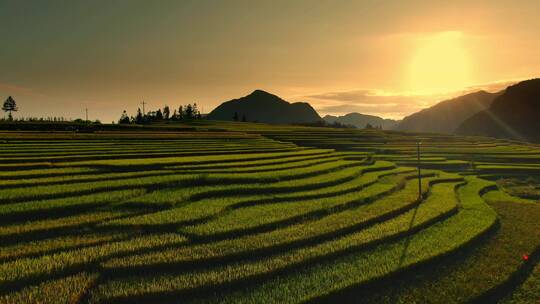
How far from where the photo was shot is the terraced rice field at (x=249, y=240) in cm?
1070

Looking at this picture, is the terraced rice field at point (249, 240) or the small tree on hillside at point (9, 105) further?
the small tree on hillside at point (9, 105)

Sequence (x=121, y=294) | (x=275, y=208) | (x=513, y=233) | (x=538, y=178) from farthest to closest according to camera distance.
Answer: (x=538, y=178)
(x=275, y=208)
(x=513, y=233)
(x=121, y=294)

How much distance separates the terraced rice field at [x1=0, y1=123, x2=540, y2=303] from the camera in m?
10.7

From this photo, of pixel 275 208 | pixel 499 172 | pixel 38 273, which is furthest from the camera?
pixel 499 172

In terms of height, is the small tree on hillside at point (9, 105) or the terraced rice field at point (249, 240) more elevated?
the small tree on hillside at point (9, 105)

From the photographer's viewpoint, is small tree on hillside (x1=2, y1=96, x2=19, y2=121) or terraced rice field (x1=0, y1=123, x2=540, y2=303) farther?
small tree on hillside (x1=2, y1=96, x2=19, y2=121)

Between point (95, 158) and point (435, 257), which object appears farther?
point (95, 158)

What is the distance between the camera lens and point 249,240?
1388 cm

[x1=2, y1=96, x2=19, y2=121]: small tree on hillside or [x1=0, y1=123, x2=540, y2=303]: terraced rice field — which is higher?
[x1=2, y1=96, x2=19, y2=121]: small tree on hillside

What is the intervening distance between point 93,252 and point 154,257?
6.79 feet

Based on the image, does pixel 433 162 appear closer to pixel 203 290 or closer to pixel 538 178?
pixel 538 178

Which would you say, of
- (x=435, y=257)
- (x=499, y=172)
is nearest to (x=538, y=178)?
(x=499, y=172)

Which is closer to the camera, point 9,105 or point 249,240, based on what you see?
point 249,240

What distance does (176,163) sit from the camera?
1199 inches
